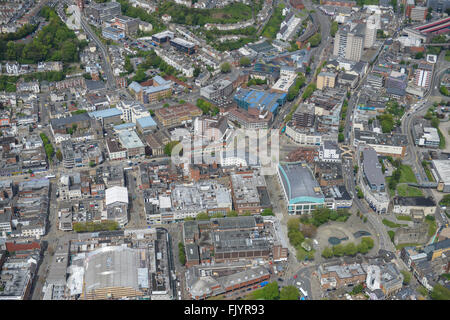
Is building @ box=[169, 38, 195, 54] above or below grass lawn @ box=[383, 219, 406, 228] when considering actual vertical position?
above

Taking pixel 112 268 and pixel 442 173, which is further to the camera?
pixel 442 173

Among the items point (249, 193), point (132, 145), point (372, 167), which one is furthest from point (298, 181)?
point (132, 145)

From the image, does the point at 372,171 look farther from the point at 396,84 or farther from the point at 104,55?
the point at 104,55

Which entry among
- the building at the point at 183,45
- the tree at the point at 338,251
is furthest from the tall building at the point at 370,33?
the tree at the point at 338,251

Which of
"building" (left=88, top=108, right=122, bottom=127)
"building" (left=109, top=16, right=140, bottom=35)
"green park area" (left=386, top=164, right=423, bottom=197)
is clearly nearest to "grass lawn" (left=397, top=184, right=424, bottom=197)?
"green park area" (left=386, top=164, right=423, bottom=197)

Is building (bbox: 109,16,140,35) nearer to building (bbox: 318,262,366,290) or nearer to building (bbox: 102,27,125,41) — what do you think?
building (bbox: 102,27,125,41)

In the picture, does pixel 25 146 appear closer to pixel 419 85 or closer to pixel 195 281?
pixel 195 281
